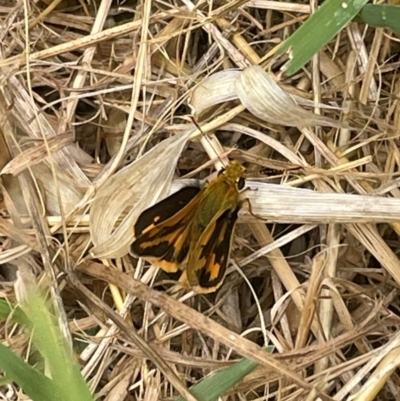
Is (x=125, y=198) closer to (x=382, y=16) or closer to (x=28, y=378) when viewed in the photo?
(x=28, y=378)

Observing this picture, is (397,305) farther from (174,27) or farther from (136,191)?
(174,27)

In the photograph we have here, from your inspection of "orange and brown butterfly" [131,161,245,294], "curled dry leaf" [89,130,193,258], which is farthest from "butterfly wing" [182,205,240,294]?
"curled dry leaf" [89,130,193,258]

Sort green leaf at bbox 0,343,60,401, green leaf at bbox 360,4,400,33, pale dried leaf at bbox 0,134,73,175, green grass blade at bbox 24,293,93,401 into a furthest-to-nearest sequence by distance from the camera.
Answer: pale dried leaf at bbox 0,134,73,175, green leaf at bbox 360,4,400,33, green leaf at bbox 0,343,60,401, green grass blade at bbox 24,293,93,401

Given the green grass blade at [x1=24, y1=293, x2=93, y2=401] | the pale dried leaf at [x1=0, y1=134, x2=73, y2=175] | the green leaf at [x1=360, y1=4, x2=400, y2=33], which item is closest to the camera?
the green grass blade at [x1=24, y1=293, x2=93, y2=401]

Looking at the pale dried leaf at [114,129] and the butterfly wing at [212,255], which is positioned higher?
the pale dried leaf at [114,129]

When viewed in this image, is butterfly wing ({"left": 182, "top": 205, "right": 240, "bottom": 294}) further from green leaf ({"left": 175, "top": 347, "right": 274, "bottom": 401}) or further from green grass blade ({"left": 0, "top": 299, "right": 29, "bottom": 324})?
green grass blade ({"left": 0, "top": 299, "right": 29, "bottom": 324})

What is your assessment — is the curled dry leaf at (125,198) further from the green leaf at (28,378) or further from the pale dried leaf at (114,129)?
the green leaf at (28,378)

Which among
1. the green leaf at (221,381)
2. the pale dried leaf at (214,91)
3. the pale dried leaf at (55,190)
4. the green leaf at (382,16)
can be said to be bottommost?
the green leaf at (221,381)

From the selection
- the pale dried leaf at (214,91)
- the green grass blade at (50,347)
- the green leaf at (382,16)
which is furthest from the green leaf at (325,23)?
the green grass blade at (50,347)
